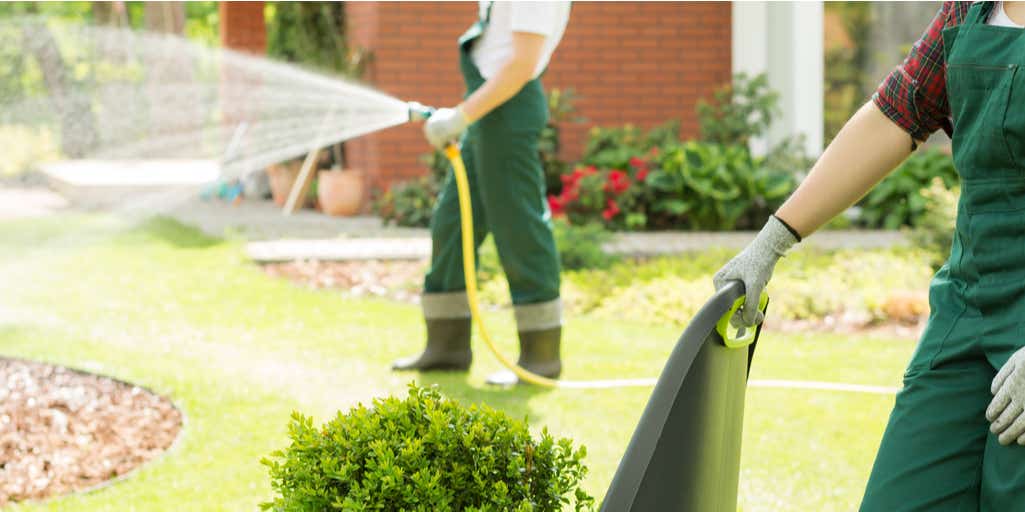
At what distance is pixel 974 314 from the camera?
81.3 inches

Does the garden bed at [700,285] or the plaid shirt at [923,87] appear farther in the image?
the garden bed at [700,285]

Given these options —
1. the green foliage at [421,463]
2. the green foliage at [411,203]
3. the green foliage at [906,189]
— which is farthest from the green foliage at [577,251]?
the green foliage at [421,463]

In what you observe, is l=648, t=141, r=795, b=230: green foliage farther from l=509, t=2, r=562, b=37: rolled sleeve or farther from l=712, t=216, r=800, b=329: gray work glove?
l=712, t=216, r=800, b=329: gray work glove

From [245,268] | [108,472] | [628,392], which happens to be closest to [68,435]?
[108,472]

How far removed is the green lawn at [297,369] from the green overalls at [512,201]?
0.37 metres

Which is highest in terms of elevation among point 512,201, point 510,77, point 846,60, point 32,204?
point 510,77

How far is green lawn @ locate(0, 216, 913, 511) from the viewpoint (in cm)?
367

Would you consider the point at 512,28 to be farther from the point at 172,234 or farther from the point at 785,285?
the point at 172,234

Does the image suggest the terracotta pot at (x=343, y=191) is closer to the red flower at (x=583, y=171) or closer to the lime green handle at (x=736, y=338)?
the red flower at (x=583, y=171)

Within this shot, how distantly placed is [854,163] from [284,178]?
37.2 feet

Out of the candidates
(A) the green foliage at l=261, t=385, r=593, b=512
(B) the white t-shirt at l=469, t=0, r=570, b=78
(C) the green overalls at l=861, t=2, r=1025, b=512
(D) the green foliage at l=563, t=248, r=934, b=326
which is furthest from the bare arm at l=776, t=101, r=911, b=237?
(D) the green foliage at l=563, t=248, r=934, b=326

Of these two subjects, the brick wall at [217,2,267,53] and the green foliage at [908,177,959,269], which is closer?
the green foliage at [908,177,959,269]

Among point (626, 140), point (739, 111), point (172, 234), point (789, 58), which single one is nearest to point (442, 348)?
point (172, 234)

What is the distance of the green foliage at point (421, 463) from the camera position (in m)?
2.38
